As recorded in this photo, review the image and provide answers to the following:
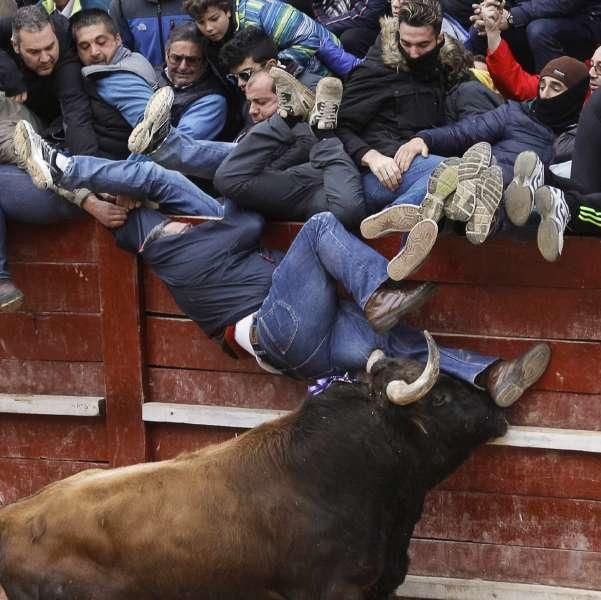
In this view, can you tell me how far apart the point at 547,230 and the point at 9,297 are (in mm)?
2329

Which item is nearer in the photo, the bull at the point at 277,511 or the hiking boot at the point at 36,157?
the bull at the point at 277,511

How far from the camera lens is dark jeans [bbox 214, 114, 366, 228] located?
511 centimetres

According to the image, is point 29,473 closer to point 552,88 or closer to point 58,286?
point 58,286

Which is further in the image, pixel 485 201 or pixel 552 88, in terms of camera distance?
pixel 552 88

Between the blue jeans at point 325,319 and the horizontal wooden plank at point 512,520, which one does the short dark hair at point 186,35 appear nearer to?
the blue jeans at point 325,319

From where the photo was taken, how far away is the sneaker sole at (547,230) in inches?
177

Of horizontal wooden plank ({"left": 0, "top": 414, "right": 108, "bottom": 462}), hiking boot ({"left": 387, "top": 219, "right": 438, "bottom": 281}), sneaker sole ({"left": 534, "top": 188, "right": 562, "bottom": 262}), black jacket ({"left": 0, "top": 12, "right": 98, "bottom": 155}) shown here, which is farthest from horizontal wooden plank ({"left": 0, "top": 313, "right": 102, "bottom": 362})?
sneaker sole ({"left": 534, "top": 188, "right": 562, "bottom": 262})

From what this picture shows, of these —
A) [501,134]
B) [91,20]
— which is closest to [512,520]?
[501,134]

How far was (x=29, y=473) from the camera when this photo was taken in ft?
19.4

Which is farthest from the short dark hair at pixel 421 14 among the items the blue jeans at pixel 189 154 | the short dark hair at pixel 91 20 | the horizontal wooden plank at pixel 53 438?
the horizontal wooden plank at pixel 53 438

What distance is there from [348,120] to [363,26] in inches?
76.3

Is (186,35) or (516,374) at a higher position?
(186,35)

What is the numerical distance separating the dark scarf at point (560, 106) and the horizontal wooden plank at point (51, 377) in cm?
230

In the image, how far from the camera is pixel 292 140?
5258 mm
